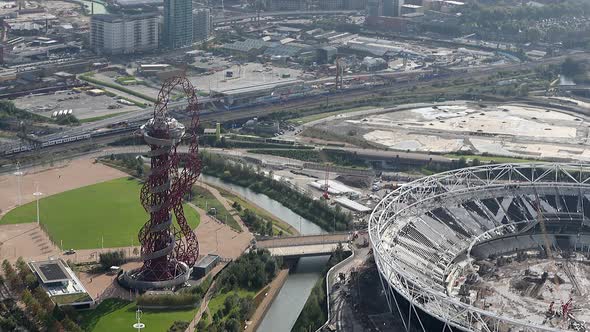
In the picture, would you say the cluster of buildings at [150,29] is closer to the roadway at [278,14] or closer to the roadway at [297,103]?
the roadway at [278,14]

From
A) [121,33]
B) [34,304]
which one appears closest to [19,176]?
[34,304]

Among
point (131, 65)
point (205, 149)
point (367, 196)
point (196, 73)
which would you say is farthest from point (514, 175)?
point (131, 65)

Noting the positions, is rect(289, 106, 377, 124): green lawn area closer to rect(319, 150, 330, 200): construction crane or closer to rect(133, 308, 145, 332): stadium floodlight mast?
rect(319, 150, 330, 200): construction crane

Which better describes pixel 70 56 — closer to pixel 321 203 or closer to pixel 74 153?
pixel 74 153

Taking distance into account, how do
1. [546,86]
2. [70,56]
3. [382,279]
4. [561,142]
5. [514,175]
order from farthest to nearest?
[70,56] < [546,86] < [561,142] < [514,175] < [382,279]

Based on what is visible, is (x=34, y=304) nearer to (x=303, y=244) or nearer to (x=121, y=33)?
(x=303, y=244)

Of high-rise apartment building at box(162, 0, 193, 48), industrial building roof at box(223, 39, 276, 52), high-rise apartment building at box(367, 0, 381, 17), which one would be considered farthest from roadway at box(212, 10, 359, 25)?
industrial building roof at box(223, 39, 276, 52)

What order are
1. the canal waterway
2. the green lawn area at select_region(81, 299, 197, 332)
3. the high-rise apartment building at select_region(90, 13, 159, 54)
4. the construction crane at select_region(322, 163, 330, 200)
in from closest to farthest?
the green lawn area at select_region(81, 299, 197, 332) < the canal waterway < the construction crane at select_region(322, 163, 330, 200) < the high-rise apartment building at select_region(90, 13, 159, 54)
